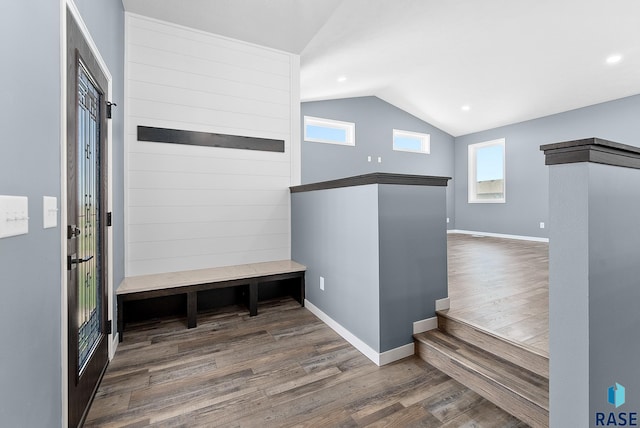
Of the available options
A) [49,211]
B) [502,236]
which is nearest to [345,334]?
[49,211]

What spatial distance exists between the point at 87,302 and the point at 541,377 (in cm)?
273

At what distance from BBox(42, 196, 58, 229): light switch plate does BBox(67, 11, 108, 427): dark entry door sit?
218 mm

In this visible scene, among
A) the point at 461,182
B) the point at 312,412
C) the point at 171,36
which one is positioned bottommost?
the point at 312,412

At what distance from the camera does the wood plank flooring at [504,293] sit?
1936 mm

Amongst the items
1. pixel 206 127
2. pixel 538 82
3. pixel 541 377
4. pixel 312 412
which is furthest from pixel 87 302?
pixel 538 82

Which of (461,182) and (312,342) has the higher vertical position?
(461,182)

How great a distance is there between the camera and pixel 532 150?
21.0 feet

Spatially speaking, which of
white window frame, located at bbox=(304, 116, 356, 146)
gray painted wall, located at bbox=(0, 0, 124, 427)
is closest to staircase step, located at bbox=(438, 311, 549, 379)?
gray painted wall, located at bbox=(0, 0, 124, 427)

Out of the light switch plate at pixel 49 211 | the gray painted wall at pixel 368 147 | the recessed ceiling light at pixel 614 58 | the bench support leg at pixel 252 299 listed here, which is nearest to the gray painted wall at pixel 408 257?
the bench support leg at pixel 252 299

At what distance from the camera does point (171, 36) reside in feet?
9.96

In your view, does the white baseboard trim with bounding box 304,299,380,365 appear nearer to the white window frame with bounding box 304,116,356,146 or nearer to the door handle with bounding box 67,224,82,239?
the door handle with bounding box 67,224,82,239

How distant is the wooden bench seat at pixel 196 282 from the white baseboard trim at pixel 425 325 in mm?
1397

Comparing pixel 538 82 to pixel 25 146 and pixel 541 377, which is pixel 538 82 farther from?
pixel 25 146

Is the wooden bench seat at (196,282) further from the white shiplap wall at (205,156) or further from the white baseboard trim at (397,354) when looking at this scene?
the white baseboard trim at (397,354)
